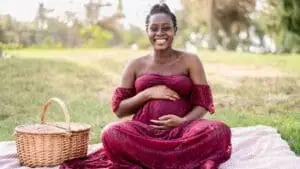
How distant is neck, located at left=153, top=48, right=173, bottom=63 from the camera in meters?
3.37

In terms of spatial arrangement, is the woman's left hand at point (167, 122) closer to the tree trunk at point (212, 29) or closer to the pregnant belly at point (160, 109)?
the pregnant belly at point (160, 109)

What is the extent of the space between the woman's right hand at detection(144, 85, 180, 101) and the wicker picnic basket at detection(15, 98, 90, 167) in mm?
484

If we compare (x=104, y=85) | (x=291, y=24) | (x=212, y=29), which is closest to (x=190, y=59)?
(x=104, y=85)

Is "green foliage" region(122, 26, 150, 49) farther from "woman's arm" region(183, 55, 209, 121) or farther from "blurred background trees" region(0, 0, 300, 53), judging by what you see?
"woman's arm" region(183, 55, 209, 121)

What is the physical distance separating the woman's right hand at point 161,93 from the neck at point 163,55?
0.60 ft

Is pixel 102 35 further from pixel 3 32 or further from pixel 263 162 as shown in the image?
pixel 263 162

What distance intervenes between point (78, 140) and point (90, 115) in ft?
6.94

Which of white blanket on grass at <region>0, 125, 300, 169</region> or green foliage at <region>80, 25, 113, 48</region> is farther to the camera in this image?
green foliage at <region>80, 25, 113, 48</region>

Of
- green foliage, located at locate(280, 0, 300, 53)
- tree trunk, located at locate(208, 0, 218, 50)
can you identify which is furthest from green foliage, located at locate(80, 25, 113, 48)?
green foliage, located at locate(280, 0, 300, 53)

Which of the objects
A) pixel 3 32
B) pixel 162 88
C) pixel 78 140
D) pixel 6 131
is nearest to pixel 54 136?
pixel 78 140

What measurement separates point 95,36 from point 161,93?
2949 millimetres

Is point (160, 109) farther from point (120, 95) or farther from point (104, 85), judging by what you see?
point (104, 85)

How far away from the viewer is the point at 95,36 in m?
6.06

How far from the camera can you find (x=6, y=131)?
5156mm
